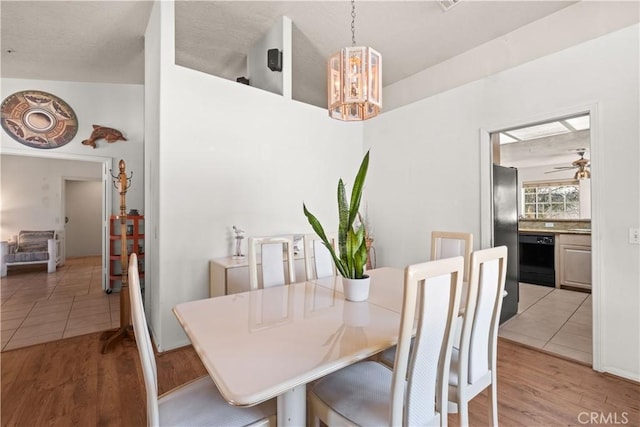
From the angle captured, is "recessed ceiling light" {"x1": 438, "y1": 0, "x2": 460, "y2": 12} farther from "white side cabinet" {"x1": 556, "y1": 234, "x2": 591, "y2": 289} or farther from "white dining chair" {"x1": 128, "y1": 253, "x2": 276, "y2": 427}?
"white side cabinet" {"x1": 556, "y1": 234, "x2": 591, "y2": 289}

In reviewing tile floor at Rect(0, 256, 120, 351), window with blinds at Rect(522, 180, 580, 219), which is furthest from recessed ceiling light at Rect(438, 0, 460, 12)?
window with blinds at Rect(522, 180, 580, 219)

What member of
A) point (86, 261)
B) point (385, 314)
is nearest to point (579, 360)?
point (385, 314)

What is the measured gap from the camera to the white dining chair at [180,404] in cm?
96

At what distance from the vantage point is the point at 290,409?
A: 0.99 m

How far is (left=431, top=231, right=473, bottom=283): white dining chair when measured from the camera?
221cm

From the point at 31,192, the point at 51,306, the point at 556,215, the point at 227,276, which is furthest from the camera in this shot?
the point at 556,215

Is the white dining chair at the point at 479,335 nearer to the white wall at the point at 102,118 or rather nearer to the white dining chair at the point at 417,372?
the white dining chair at the point at 417,372

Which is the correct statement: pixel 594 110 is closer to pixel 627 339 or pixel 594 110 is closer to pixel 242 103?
pixel 627 339

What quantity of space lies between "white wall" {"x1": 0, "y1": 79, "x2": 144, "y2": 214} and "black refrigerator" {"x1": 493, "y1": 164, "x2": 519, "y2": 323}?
4716mm

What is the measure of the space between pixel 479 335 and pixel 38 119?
17.5 ft

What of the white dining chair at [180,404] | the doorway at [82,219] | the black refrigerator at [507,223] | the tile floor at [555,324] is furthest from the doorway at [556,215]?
the doorway at [82,219]

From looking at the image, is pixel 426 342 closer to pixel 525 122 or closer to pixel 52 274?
pixel 525 122

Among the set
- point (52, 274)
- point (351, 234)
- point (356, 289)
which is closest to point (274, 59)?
point (351, 234)

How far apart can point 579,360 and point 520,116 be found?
2092mm
